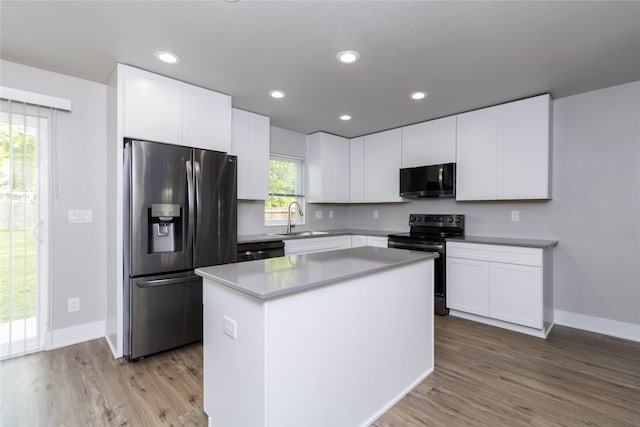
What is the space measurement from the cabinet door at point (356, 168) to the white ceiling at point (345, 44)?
168 cm

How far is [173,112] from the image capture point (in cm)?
274

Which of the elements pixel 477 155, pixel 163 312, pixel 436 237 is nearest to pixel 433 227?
pixel 436 237

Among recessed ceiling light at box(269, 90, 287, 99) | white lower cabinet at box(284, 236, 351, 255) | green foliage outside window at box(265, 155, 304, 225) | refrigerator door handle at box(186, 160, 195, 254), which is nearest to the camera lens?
refrigerator door handle at box(186, 160, 195, 254)

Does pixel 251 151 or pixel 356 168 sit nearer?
pixel 251 151

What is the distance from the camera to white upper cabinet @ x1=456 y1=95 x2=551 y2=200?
3090mm

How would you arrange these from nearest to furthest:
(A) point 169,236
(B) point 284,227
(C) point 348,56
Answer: (C) point 348,56
(A) point 169,236
(B) point 284,227

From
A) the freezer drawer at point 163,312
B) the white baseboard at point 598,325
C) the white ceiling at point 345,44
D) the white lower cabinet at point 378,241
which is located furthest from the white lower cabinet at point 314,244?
the white baseboard at point 598,325

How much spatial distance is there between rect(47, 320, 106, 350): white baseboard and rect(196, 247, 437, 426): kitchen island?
191 centimetres

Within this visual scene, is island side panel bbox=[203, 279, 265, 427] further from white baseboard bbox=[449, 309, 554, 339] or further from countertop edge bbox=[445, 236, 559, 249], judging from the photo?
white baseboard bbox=[449, 309, 554, 339]

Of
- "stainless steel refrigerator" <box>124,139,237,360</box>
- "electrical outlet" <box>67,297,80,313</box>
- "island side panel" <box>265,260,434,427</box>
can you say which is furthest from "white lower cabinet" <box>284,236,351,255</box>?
"electrical outlet" <box>67,297,80,313</box>

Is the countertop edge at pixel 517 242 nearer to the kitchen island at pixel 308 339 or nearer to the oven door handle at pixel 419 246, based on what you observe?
the oven door handle at pixel 419 246

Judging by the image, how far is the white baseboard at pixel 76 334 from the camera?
271 centimetres

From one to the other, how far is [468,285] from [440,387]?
157cm

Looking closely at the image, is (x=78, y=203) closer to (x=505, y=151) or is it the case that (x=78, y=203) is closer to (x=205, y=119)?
(x=205, y=119)
